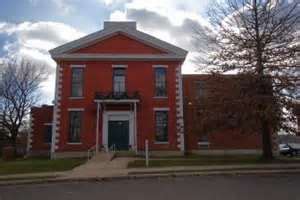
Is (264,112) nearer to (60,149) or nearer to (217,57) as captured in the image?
(217,57)

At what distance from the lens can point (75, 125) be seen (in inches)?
1075

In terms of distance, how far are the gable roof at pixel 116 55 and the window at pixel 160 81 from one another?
1.08 m

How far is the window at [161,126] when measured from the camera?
27.5 m

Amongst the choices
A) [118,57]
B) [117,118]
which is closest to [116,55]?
[118,57]

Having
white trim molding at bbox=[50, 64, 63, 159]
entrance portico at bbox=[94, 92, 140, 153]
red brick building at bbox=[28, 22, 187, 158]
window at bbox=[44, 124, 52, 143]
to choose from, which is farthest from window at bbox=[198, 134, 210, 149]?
window at bbox=[44, 124, 52, 143]

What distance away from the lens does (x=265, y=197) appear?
9.38 m

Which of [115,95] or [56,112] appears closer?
[115,95]

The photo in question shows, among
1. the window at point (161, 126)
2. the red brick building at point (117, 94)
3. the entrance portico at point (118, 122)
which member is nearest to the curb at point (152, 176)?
the red brick building at point (117, 94)

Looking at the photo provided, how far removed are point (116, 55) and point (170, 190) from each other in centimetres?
1864

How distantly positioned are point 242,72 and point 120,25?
44.9ft

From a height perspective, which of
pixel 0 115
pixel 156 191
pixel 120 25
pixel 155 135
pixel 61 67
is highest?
pixel 120 25

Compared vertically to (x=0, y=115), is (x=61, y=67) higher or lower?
higher

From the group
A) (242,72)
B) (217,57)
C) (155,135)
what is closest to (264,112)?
(242,72)

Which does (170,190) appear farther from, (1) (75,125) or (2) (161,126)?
(1) (75,125)
